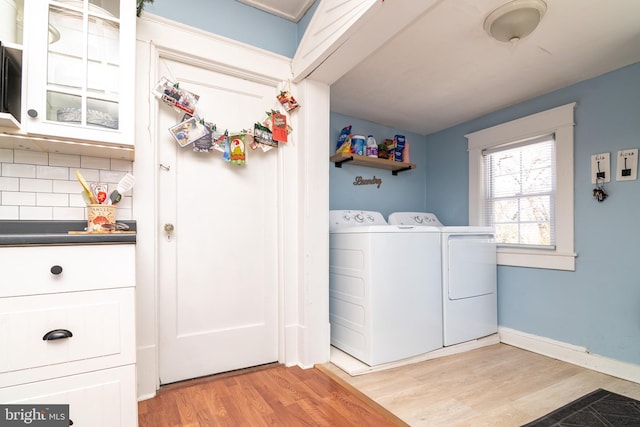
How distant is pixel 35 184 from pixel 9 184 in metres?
0.09

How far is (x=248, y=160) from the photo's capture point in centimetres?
209

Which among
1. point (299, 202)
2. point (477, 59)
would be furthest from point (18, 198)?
point (477, 59)

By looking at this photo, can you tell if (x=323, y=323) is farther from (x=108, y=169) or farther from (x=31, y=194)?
(x=31, y=194)

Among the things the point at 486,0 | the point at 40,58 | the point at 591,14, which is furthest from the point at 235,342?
the point at 591,14

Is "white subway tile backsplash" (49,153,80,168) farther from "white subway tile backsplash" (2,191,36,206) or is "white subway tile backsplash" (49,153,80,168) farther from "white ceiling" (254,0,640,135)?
"white ceiling" (254,0,640,135)

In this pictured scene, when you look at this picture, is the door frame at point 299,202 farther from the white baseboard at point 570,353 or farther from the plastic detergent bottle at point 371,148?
the white baseboard at point 570,353

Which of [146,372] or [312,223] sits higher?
[312,223]

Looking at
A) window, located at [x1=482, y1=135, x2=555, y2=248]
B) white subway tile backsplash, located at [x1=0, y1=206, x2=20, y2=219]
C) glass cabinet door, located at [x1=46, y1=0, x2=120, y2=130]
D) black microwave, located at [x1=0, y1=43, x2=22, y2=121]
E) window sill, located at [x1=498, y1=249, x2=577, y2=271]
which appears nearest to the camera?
black microwave, located at [x1=0, y1=43, x2=22, y2=121]

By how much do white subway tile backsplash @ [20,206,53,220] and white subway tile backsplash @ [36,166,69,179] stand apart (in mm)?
152

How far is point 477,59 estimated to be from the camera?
82.8 inches

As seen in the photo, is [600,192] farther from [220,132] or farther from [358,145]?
[220,132]

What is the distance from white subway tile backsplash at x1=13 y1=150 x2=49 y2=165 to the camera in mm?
1420


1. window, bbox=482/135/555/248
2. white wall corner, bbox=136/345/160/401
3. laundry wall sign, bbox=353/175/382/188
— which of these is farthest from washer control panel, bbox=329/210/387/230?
white wall corner, bbox=136/345/160/401

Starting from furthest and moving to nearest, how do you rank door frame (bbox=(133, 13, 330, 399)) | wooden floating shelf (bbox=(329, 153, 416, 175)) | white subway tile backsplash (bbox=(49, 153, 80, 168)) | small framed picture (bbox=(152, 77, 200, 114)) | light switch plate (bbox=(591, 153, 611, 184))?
wooden floating shelf (bbox=(329, 153, 416, 175)) → light switch plate (bbox=(591, 153, 611, 184)) → door frame (bbox=(133, 13, 330, 399)) → small framed picture (bbox=(152, 77, 200, 114)) → white subway tile backsplash (bbox=(49, 153, 80, 168))
